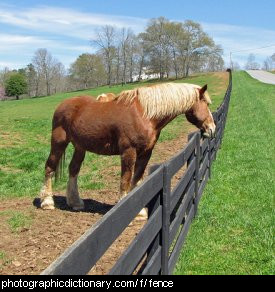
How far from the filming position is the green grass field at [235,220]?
15.5ft

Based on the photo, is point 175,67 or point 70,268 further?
point 175,67

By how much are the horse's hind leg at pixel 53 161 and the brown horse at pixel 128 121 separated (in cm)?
2

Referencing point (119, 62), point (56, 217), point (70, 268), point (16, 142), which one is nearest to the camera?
point (70, 268)

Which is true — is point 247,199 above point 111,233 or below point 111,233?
below

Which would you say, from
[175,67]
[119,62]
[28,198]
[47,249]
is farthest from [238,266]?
[119,62]

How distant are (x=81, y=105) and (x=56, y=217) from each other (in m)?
1.76

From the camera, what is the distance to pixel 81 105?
268 inches

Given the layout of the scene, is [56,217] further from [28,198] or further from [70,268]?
[70,268]

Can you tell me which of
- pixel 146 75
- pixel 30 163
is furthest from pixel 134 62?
pixel 30 163

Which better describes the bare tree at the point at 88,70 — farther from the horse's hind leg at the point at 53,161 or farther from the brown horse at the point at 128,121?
the brown horse at the point at 128,121

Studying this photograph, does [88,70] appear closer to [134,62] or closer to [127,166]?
[134,62]

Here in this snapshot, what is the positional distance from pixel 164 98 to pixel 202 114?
729mm

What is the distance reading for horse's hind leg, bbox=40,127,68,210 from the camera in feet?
22.8
